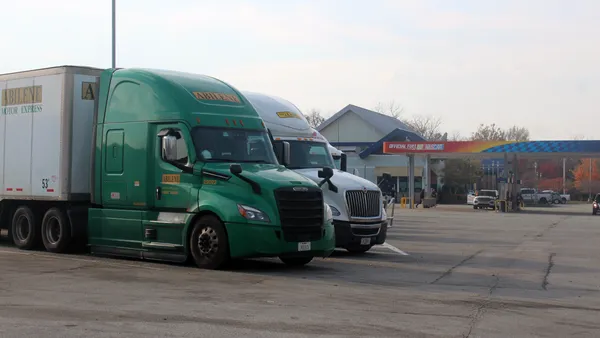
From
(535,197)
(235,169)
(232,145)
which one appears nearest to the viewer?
(235,169)

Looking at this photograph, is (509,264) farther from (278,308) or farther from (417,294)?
(278,308)

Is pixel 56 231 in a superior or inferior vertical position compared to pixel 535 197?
inferior

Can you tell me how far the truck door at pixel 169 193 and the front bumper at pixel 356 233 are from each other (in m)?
4.01

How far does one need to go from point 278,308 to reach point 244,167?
4.90 m

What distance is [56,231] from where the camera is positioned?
1712cm

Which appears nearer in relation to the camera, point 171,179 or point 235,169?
point 235,169

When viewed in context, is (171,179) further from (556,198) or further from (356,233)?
(556,198)

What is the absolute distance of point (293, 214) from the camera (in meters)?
14.3

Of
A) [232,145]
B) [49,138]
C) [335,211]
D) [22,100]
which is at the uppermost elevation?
[22,100]

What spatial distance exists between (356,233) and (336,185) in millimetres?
1112

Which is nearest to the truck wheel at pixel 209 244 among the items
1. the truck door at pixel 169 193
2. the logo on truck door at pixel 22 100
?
the truck door at pixel 169 193

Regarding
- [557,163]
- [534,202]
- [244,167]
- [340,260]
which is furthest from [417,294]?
[557,163]

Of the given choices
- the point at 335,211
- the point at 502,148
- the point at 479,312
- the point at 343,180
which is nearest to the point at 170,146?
the point at 335,211

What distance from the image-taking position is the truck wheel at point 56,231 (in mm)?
16672
